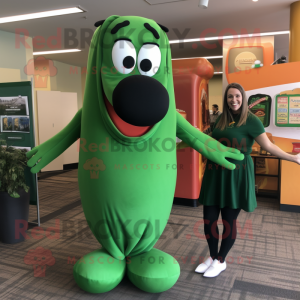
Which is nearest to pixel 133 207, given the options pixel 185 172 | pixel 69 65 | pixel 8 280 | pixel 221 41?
pixel 8 280

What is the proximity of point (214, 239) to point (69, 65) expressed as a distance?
8.19 m

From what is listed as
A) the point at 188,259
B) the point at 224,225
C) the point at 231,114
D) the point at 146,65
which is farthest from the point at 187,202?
the point at 146,65

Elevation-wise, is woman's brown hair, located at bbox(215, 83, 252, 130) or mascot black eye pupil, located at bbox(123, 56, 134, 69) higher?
mascot black eye pupil, located at bbox(123, 56, 134, 69)

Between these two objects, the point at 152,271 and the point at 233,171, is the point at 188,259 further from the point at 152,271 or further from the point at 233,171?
the point at 233,171

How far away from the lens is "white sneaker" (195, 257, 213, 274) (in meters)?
2.25

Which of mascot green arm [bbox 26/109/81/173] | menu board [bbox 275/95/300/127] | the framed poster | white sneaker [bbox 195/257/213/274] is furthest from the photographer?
menu board [bbox 275/95/300/127]

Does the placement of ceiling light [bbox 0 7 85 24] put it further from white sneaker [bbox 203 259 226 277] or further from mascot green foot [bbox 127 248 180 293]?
white sneaker [bbox 203 259 226 277]

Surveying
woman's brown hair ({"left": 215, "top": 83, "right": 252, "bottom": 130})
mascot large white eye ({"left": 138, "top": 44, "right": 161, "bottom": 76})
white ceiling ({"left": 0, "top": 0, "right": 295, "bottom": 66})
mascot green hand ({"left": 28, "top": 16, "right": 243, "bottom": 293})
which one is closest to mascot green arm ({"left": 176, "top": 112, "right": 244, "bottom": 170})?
mascot green hand ({"left": 28, "top": 16, "right": 243, "bottom": 293})

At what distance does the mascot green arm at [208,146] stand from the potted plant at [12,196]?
5.29ft

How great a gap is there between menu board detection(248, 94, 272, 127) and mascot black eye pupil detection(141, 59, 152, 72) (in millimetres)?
2430

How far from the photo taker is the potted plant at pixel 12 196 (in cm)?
274

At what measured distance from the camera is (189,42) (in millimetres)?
6645

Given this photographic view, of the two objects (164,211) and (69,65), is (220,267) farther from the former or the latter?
(69,65)

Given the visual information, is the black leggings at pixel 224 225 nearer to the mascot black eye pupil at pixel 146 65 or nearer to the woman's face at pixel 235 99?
the woman's face at pixel 235 99
